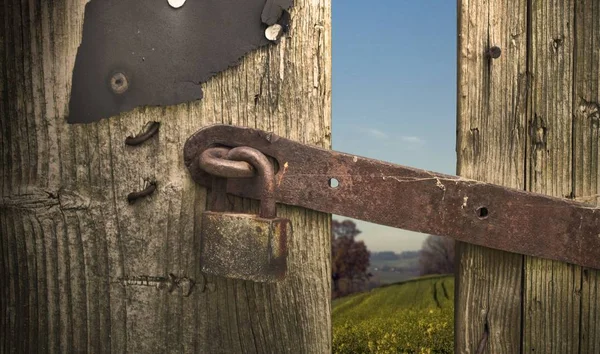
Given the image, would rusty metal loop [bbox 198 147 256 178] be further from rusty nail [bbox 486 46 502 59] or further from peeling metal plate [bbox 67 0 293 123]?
rusty nail [bbox 486 46 502 59]

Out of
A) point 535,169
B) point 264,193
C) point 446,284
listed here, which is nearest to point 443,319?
point 535,169

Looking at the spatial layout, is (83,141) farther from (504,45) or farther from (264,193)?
(504,45)

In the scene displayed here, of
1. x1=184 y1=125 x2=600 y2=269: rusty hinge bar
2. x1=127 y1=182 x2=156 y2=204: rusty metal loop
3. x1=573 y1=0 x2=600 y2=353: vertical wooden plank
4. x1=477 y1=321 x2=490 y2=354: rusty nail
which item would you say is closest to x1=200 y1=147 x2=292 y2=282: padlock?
x1=184 y1=125 x2=600 y2=269: rusty hinge bar

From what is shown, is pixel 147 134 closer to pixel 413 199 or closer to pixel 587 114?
pixel 413 199

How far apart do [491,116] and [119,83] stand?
874 millimetres

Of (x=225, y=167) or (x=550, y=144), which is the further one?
(x=550, y=144)

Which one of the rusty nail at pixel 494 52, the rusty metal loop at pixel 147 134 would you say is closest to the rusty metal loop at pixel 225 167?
the rusty metal loop at pixel 147 134

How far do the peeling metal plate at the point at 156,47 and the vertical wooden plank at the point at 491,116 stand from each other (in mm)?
443

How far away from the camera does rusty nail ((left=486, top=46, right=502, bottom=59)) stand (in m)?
→ 1.30

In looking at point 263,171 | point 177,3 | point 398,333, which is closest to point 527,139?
point 263,171

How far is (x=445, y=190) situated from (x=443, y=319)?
2795mm

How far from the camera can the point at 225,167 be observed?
1.17 m

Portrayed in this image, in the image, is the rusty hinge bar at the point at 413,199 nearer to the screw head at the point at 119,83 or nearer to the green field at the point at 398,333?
the screw head at the point at 119,83

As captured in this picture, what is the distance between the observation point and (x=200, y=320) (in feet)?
4.40
